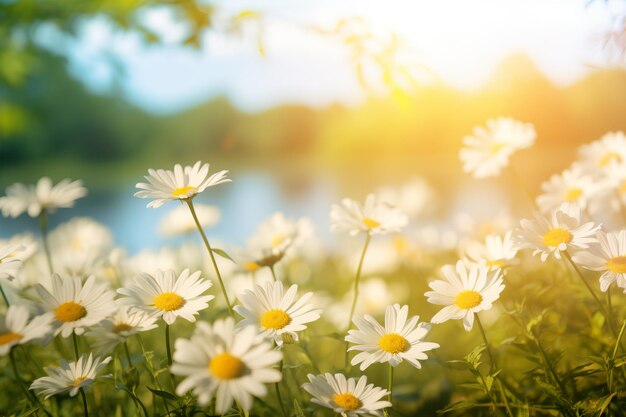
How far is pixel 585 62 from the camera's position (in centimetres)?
136

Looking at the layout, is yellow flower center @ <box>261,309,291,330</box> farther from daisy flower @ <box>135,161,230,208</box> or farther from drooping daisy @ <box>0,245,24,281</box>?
drooping daisy @ <box>0,245,24,281</box>

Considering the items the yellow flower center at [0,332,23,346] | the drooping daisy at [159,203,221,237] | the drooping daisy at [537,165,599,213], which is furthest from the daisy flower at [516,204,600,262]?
the drooping daisy at [159,203,221,237]

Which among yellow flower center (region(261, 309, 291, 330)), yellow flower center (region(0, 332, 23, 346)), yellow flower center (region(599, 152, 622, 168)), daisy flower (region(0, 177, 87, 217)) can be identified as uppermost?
daisy flower (region(0, 177, 87, 217))

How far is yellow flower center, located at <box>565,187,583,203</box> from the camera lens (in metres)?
1.47

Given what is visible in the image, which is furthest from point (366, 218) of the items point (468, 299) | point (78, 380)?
point (78, 380)

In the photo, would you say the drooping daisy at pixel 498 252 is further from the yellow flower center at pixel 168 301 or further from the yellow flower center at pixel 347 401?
the yellow flower center at pixel 168 301

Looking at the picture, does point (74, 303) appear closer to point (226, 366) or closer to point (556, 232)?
point (226, 366)

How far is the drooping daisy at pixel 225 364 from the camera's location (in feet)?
2.47

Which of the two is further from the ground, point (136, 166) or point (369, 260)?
point (136, 166)

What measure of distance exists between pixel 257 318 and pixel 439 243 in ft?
5.97

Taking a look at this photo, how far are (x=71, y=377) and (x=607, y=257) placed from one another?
1.01 m

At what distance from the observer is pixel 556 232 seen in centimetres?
107

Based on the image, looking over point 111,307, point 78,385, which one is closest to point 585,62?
point 111,307

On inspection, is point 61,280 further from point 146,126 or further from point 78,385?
point 146,126
